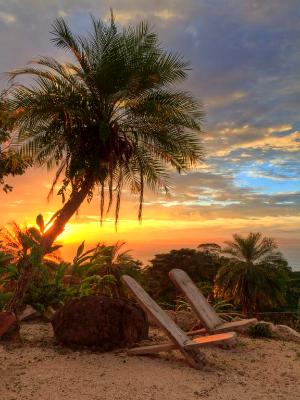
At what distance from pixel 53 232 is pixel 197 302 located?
346 centimetres

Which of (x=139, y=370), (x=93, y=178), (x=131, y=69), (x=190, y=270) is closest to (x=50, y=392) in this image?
(x=139, y=370)

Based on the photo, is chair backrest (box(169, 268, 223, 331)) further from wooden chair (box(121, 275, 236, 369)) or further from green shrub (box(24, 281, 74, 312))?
green shrub (box(24, 281, 74, 312))

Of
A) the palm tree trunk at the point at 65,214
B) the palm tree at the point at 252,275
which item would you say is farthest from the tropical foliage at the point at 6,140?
the palm tree at the point at 252,275

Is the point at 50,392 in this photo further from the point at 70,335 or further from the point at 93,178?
the point at 93,178

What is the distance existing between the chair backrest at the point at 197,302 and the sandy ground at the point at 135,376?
1.81 ft

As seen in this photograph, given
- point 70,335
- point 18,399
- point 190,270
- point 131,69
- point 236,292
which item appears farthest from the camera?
point 190,270

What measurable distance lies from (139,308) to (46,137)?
203 inches

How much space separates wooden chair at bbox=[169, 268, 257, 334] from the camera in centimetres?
861

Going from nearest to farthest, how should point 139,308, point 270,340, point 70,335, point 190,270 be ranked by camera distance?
point 70,335 < point 139,308 < point 270,340 < point 190,270

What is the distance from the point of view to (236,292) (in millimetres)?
28938

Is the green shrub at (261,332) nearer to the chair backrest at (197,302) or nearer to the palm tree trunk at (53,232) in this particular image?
the chair backrest at (197,302)

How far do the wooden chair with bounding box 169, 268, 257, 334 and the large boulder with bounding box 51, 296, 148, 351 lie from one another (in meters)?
1.20

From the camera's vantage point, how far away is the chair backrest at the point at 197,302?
8900 mm

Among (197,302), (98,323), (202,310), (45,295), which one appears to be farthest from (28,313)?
(202,310)
